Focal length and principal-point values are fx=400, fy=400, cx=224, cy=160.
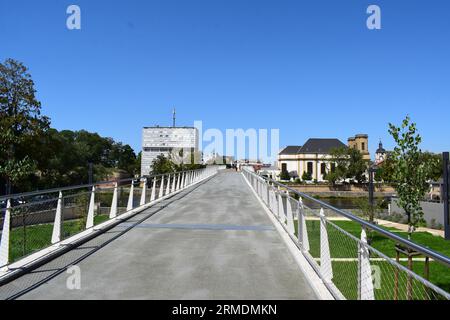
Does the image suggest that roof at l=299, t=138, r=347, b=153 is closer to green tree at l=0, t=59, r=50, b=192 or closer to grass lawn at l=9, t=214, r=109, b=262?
green tree at l=0, t=59, r=50, b=192

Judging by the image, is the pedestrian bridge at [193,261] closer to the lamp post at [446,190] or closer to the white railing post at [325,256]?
the white railing post at [325,256]

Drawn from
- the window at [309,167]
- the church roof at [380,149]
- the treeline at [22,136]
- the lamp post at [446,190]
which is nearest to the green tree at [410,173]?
the lamp post at [446,190]

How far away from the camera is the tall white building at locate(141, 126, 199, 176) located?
5842 inches

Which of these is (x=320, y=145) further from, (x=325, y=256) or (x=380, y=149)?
(x=325, y=256)

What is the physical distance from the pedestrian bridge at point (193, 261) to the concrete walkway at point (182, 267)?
1 centimetres

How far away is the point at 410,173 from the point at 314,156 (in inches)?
3994

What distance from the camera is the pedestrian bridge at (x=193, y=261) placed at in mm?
4656

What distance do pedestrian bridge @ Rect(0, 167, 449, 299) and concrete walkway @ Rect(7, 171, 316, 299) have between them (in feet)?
0.04

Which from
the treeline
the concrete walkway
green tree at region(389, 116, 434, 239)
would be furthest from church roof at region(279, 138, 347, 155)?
the concrete walkway

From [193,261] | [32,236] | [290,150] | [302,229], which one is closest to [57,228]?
[32,236]

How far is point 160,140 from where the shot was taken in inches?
6166

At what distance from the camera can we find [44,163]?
42781 mm
